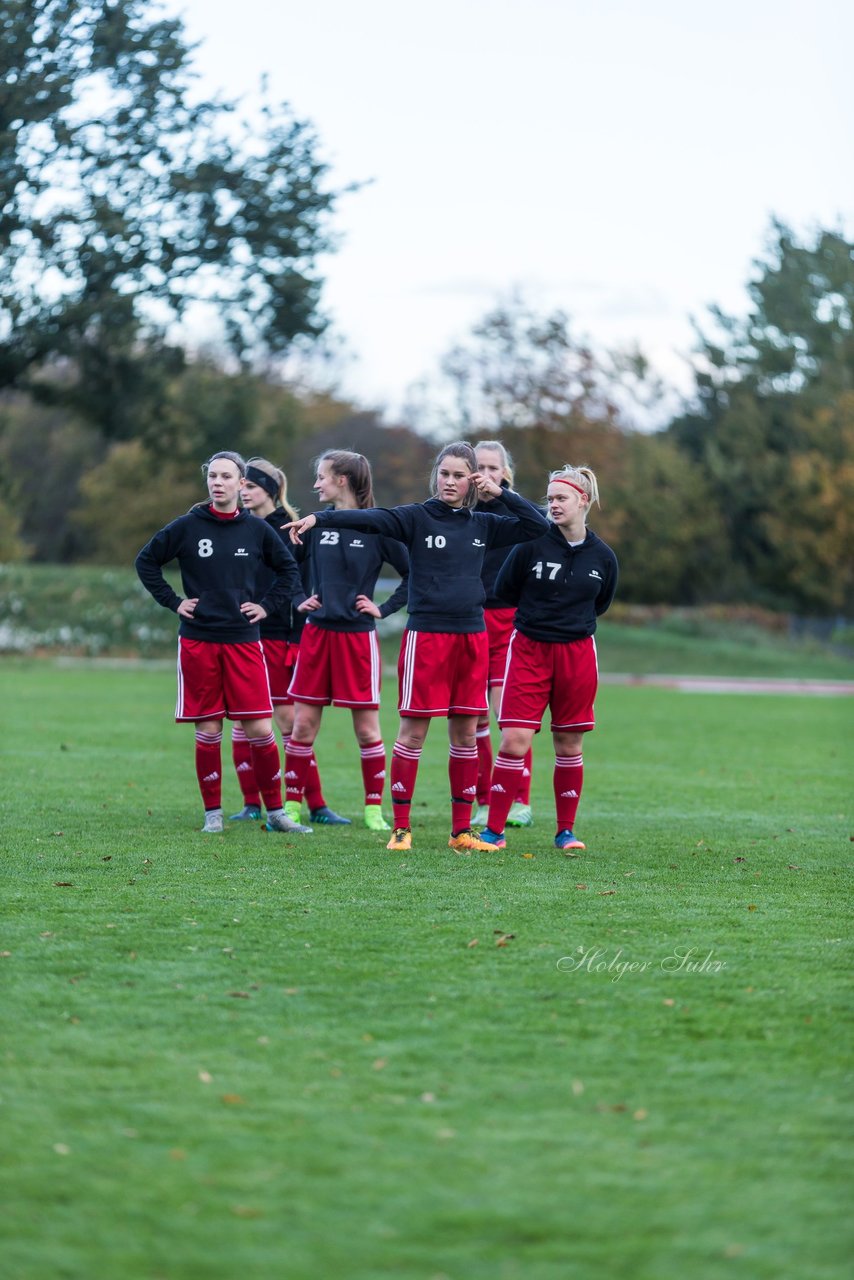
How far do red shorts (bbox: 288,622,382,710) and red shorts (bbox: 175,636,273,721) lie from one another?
342 millimetres

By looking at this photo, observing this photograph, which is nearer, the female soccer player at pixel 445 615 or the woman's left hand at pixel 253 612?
the female soccer player at pixel 445 615

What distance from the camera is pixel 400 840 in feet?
25.0

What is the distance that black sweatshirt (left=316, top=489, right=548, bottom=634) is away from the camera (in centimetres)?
759

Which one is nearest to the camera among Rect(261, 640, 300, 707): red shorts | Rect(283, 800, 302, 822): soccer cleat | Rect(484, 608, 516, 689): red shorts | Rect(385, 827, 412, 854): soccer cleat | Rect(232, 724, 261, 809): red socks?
Rect(385, 827, 412, 854): soccer cleat

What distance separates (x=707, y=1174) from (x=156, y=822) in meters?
5.67

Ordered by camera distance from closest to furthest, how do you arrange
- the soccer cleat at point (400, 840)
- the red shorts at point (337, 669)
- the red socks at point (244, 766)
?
the soccer cleat at point (400, 840) < the red shorts at point (337, 669) < the red socks at point (244, 766)

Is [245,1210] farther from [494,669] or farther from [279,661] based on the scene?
[279,661]

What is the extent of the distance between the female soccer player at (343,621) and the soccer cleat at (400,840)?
2.43 ft

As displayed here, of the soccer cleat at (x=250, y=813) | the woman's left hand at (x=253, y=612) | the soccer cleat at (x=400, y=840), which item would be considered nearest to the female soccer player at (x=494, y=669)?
the soccer cleat at (x=400, y=840)

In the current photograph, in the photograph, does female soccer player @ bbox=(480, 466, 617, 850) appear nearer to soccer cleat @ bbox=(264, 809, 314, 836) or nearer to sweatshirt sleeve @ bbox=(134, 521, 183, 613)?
soccer cleat @ bbox=(264, 809, 314, 836)

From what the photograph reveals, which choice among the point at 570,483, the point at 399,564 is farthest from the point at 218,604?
the point at 570,483

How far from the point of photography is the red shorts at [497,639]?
29.3 feet

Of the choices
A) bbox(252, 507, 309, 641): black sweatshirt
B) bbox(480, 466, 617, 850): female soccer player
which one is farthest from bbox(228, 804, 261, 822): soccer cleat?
bbox(480, 466, 617, 850): female soccer player

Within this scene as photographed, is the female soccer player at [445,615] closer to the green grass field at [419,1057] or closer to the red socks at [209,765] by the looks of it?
the green grass field at [419,1057]
